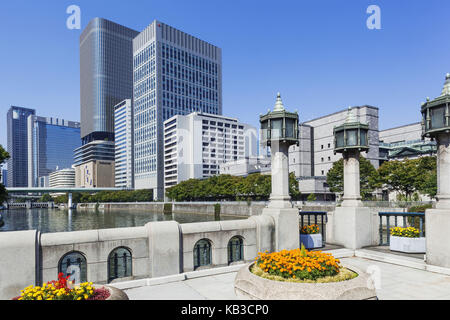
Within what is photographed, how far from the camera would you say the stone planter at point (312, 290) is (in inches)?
A: 252

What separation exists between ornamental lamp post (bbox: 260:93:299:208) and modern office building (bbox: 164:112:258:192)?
13439cm

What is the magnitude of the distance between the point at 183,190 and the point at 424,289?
115511mm

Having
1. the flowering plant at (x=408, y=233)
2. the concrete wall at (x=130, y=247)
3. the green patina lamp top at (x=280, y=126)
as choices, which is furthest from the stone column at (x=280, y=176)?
the flowering plant at (x=408, y=233)

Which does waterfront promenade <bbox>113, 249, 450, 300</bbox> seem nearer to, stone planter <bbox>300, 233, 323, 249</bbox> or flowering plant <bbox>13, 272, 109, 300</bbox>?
flowering plant <bbox>13, 272, 109, 300</bbox>

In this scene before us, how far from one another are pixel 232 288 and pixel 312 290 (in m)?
3.33

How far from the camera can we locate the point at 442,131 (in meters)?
10.9

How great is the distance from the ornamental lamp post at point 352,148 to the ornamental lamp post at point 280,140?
3.08 m

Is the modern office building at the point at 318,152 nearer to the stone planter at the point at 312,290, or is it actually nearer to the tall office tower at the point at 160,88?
the stone planter at the point at 312,290

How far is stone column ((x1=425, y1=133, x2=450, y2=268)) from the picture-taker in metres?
10.5

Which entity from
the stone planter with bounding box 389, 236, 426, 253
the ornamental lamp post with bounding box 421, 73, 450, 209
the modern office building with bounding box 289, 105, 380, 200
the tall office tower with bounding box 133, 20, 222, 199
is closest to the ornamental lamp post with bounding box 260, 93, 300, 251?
the stone planter with bounding box 389, 236, 426, 253

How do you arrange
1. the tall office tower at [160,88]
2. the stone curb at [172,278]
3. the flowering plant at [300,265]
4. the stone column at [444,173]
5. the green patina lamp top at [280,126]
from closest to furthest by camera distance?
the flowering plant at [300,265] < the stone curb at [172,278] < the stone column at [444,173] < the green patina lamp top at [280,126] < the tall office tower at [160,88]

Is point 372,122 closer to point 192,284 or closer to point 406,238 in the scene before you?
point 406,238

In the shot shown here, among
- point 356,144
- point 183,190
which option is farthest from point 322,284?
point 183,190

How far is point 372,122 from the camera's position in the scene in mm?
86500
